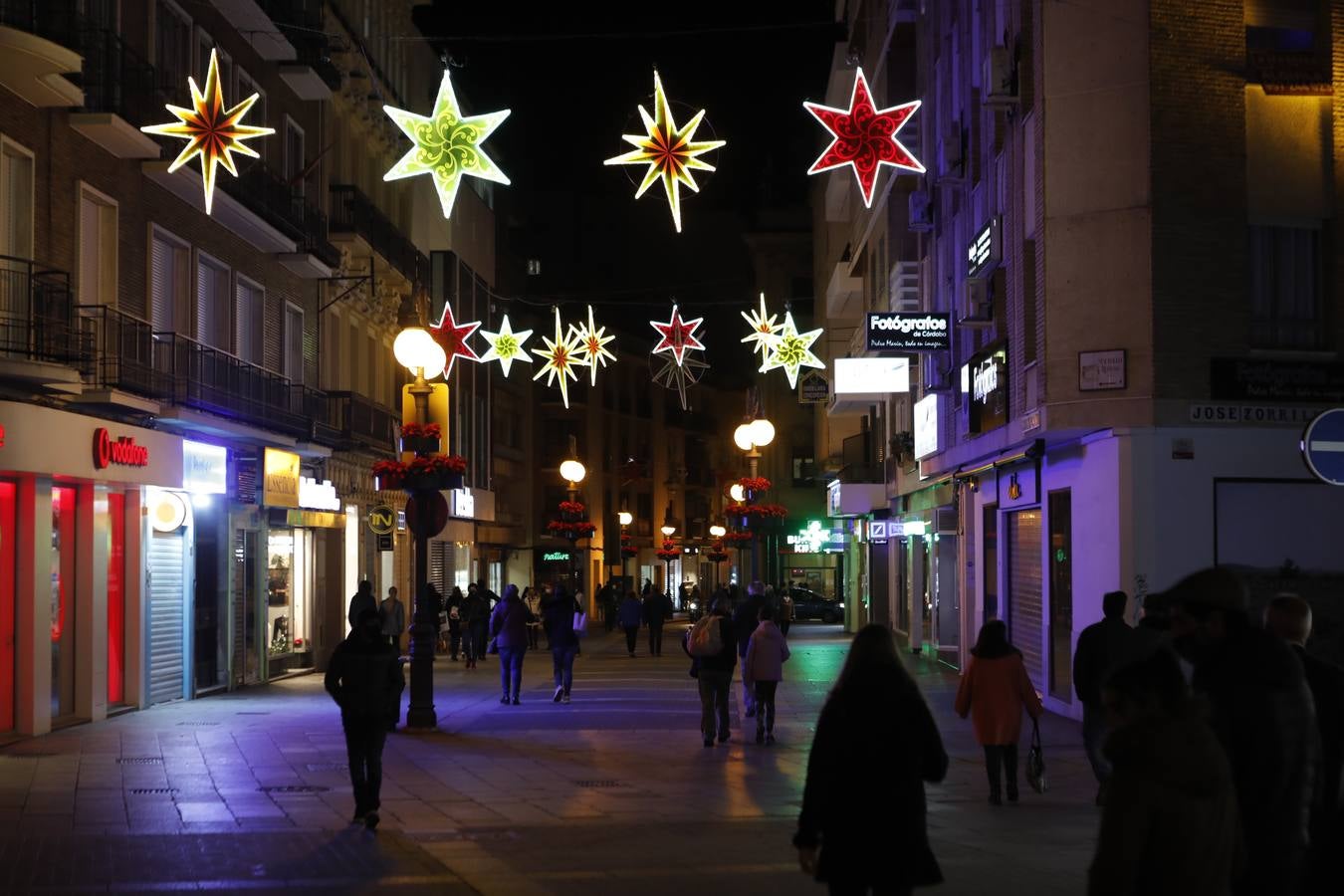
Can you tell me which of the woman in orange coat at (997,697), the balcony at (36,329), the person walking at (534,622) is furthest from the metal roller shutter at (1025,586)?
the person walking at (534,622)

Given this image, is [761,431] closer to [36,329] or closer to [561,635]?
[561,635]

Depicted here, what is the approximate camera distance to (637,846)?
1239cm

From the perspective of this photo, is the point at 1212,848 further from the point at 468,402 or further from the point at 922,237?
the point at 468,402

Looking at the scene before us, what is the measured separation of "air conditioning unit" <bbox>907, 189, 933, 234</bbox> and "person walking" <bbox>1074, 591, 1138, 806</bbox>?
811 inches

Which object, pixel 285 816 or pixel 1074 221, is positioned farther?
pixel 1074 221

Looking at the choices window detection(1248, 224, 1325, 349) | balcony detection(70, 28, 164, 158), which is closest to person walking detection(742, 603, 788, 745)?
window detection(1248, 224, 1325, 349)

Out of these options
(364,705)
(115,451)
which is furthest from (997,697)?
(115,451)

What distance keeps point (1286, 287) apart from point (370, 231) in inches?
850

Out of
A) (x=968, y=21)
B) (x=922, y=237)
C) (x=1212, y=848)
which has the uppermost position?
(x=968, y=21)

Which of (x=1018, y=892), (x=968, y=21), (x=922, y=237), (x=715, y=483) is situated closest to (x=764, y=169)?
(x=715, y=483)

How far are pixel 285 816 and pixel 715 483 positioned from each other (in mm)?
92972

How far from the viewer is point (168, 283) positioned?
2559 centimetres

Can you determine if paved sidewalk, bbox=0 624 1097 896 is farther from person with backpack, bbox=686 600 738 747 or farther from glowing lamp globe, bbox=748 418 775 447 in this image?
glowing lamp globe, bbox=748 418 775 447

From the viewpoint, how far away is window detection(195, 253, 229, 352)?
26875mm
